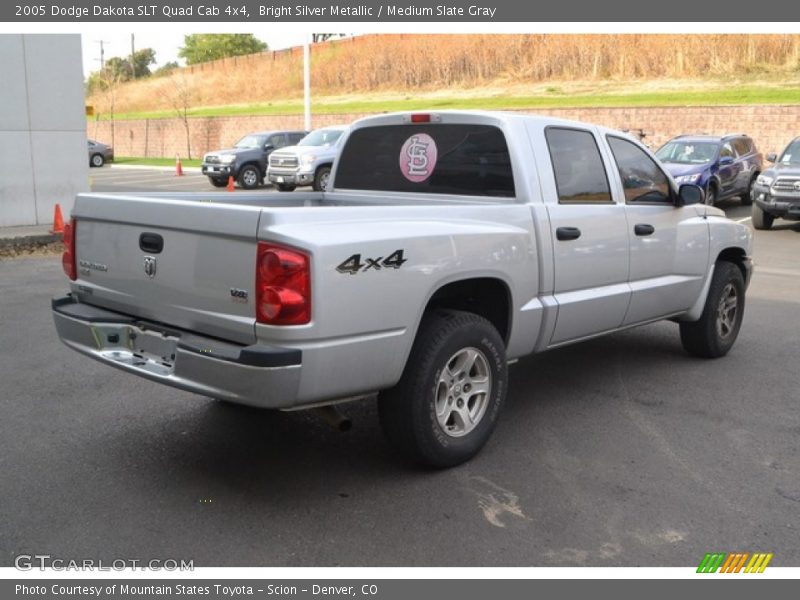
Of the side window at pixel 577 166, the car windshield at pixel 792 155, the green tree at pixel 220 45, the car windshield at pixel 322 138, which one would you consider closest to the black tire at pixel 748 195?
the car windshield at pixel 792 155

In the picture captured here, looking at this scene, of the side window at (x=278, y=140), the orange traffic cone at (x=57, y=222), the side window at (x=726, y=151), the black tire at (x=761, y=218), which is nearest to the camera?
the orange traffic cone at (x=57, y=222)

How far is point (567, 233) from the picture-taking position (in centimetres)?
492

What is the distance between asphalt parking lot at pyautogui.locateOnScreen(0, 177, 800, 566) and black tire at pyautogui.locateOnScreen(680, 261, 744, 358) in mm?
341

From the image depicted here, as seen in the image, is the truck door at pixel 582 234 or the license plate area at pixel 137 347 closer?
the license plate area at pixel 137 347

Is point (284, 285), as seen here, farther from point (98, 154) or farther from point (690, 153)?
point (98, 154)

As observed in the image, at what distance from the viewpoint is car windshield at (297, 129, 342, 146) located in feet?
76.2

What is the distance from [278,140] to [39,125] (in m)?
12.9

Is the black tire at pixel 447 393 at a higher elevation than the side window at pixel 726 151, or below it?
below

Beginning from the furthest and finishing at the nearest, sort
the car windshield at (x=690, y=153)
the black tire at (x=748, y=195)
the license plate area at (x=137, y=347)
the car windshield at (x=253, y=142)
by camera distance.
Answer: the car windshield at (x=253, y=142), the black tire at (x=748, y=195), the car windshield at (x=690, y=153), the license plate area at (x=137, y=347)

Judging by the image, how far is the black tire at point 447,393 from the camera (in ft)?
13.4

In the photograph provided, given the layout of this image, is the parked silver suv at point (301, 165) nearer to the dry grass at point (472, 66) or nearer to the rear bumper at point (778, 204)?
the rear bumper at point (778, 204)

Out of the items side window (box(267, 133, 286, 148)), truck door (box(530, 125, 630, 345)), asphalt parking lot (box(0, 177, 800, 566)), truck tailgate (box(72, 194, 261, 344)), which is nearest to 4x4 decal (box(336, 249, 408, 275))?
truck tailgate (box(72, 194, 261, 344))

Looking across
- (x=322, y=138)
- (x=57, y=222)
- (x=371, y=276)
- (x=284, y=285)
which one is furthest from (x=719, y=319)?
(x=322, y=138)

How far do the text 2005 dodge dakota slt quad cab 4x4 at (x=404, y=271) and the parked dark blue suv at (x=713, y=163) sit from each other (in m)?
11.9
